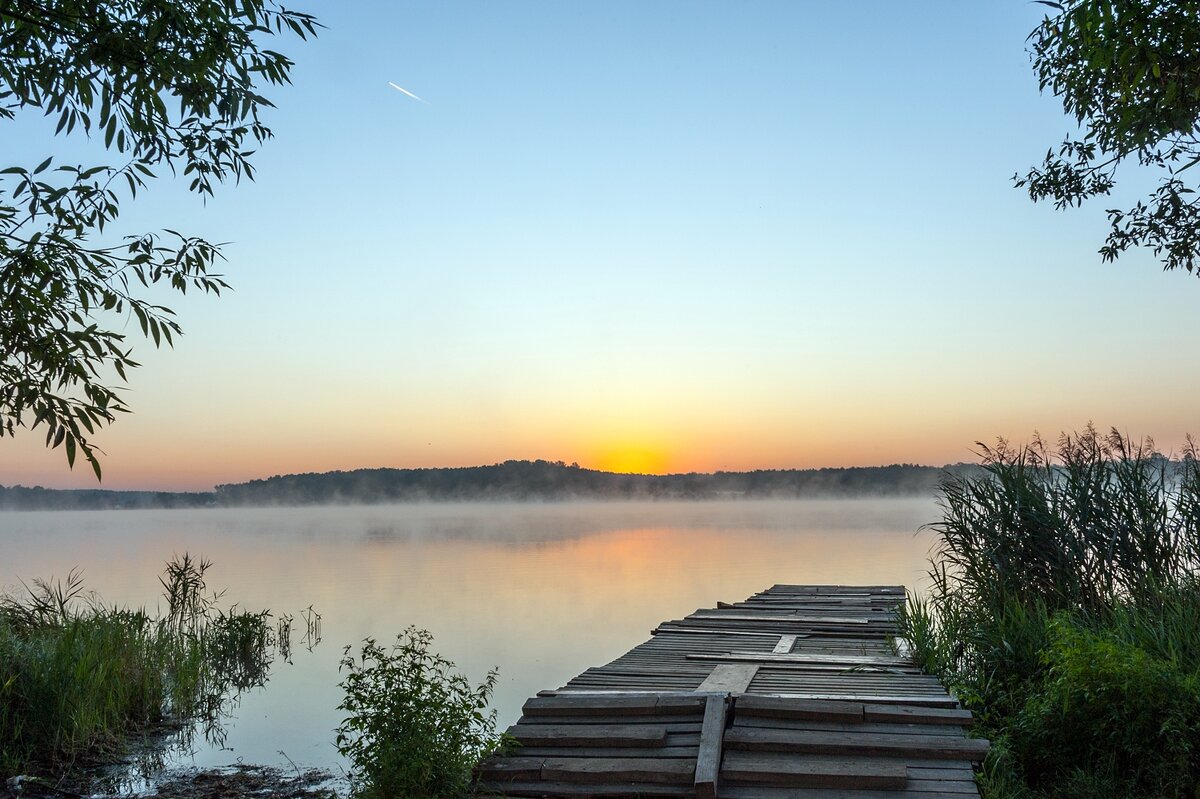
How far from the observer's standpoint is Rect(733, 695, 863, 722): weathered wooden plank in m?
6.05

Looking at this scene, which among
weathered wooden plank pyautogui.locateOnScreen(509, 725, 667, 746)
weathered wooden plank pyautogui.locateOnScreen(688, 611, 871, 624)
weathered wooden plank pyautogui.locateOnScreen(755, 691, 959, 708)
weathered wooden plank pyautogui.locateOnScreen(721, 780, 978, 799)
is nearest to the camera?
weathered wooden plank pyautogui.locateOnScreen(721, 780, 978, 799)

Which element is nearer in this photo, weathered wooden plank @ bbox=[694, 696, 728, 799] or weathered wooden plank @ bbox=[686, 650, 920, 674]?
weathered wooden plank @ bbox=[694, 696, 728, 799]

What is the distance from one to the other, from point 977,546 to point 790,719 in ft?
13.4

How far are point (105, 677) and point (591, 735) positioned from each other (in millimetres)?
4872

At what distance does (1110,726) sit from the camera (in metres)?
6.13

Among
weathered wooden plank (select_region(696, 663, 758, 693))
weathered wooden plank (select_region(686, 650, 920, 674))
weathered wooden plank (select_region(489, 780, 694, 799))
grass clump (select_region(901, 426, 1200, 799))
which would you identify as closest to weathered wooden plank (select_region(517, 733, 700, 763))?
weathered wooden plank (select_region(489, 780, 694, 799))

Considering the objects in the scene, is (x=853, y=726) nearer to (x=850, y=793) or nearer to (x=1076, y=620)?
(x=850, y=793)

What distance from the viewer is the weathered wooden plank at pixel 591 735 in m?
5.82

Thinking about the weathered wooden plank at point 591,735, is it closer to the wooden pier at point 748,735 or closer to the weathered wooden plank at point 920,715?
the wooden pier at point 748,735

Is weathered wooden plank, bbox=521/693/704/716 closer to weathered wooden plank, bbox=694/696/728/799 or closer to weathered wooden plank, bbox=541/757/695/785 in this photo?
weathered wooden plank, bbox=694/696/728/799

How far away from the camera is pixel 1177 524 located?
8.78 metres

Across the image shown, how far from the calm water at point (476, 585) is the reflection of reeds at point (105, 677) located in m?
0.46

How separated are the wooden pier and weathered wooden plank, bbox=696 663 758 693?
12 mm

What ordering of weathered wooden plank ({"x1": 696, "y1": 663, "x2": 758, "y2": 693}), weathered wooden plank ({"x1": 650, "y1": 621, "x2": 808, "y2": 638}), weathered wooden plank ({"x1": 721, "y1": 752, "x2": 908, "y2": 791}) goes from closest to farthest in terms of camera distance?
1. weathered wooden plank ({"x1": 721, "y1": 752, "x2": 908, "y2": 791})
2. weathered wooden plank ({"x1": 696, "y1": 663, "x2": 758, "y2": 693})
3. weathered wooden plank ({"x1": 650, "y1": 621, "x2": 808, "y2": 638})
